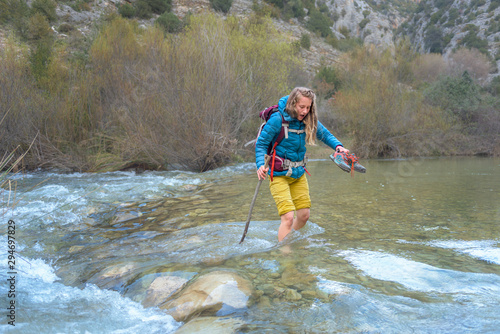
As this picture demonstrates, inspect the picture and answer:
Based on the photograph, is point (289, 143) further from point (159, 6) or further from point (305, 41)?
point (305, 41)

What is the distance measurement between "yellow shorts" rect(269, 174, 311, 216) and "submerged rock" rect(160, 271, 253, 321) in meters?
1.13

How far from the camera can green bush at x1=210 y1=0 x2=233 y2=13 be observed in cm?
4650

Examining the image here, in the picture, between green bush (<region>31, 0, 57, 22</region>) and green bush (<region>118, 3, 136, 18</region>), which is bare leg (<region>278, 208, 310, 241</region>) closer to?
green bush (<region>31, 0, 57, 22</region>)

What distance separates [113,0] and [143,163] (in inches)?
1365

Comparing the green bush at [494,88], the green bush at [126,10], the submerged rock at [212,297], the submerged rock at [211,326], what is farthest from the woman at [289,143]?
the green bush at [126,10]

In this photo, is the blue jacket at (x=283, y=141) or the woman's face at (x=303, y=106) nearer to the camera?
the woman's face at (x=303, y=106)

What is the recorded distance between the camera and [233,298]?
311 centimetres

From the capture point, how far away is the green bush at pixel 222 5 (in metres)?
46.5

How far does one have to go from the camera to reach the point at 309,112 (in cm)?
434

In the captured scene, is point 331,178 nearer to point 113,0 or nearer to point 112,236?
point 112,236

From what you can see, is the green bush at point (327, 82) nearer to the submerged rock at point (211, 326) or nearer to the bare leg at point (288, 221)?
the bare leg at point (288, 221)

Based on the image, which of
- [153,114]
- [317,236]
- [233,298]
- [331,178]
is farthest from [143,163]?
[233,298]

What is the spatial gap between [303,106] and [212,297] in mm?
2246

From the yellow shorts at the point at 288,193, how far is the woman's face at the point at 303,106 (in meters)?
0.77
